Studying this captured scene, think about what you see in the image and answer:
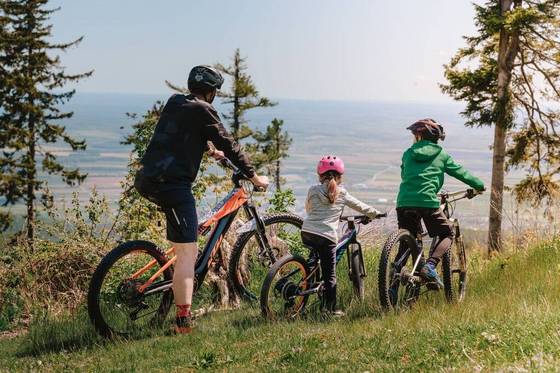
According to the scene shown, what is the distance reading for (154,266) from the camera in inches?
243

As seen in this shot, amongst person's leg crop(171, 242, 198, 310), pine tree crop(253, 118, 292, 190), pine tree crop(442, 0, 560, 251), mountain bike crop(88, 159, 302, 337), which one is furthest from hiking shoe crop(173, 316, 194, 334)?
pine tree crop(253, 118, 292, 190)

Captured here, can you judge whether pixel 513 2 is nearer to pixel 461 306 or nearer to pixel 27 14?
pixel 461 306

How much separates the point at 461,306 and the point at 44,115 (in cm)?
3109

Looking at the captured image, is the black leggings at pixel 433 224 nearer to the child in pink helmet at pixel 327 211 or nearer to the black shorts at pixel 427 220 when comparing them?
the black shorts at pixel 427 220

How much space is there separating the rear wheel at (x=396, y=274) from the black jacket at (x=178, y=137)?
1820 millimetres

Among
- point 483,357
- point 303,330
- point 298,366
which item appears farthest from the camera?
point 303,330

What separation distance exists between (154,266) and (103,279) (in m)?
Result: 0.89

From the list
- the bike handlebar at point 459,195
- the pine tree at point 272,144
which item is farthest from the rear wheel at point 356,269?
the pine tree at point 272,144

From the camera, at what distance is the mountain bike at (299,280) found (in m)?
5.79

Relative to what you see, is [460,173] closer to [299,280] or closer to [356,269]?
[356,269]

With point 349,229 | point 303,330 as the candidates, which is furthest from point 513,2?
point 303,330

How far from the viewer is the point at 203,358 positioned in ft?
15.1

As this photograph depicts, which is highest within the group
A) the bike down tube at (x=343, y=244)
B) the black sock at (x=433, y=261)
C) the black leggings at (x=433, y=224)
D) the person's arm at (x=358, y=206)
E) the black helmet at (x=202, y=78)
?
the black helmet at (x=202, y=78)

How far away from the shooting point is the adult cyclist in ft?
17.3
